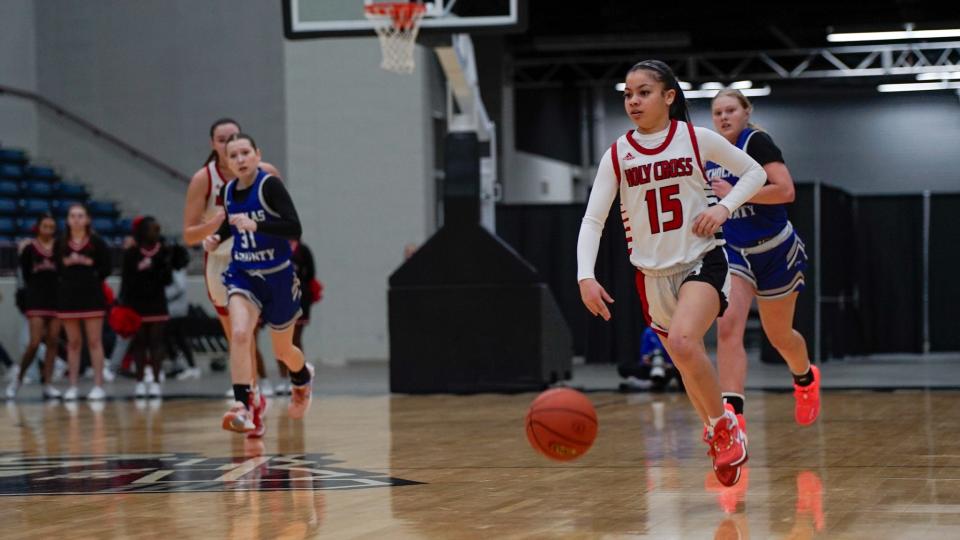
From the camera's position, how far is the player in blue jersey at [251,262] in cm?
797

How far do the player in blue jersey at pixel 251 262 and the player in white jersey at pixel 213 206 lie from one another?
0.33 meters

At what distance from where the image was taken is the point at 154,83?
73.9ft

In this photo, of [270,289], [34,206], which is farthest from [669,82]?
[34,206]

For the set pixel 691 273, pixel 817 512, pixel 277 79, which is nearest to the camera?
pixel 817 512

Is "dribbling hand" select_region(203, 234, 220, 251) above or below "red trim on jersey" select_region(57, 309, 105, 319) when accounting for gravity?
above

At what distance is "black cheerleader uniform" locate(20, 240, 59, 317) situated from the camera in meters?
13.6

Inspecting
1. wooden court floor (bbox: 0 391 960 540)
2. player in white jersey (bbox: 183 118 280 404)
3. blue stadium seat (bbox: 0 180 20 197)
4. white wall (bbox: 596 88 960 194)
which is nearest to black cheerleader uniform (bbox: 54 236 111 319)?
wooden court floor (bbox: 0 391 960 540)

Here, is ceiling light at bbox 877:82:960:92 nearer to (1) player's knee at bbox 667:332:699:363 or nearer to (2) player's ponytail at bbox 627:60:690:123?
(2) player's ponytail at bbox 627:60:690:123

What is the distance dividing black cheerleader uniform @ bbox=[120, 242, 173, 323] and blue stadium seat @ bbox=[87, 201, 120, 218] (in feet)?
28.0

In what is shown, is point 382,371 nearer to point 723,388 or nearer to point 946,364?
point 946,364

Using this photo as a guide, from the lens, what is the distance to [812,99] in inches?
1254

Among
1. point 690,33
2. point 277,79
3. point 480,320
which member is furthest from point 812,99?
point 480,320

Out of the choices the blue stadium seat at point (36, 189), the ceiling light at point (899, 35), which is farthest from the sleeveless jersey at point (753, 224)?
the ceiling light at point (899, 35)

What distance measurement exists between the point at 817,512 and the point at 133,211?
19170mm
